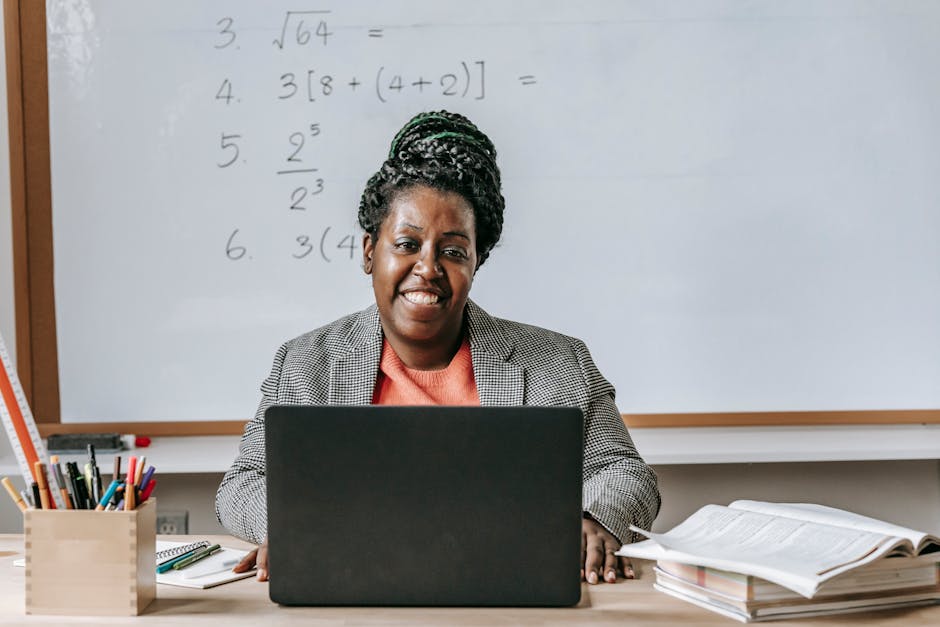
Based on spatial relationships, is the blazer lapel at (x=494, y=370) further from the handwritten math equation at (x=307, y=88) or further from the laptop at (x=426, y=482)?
the handwritten math equation at (x=307, y=88)

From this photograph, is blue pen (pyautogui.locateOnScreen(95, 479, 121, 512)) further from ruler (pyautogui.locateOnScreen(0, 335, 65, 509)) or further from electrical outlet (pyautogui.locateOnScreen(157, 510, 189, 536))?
electrical outlet (pyautogui.locateOnScreen(157, 510, 189, 536))

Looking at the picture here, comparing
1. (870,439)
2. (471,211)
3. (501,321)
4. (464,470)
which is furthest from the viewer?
(870,439)

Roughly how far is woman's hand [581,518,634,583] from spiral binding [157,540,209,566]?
1.73 feet

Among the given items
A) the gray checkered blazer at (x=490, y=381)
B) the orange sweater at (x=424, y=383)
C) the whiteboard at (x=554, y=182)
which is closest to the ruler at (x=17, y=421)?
the gray checkered blazer at (x=490, y=381)

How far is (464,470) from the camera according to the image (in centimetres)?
103

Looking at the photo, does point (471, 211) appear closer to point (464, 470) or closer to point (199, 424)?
point (464, 470)

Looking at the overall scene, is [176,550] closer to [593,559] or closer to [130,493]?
[130,493]

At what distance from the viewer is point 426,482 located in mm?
1025

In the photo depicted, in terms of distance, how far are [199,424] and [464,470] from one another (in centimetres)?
159

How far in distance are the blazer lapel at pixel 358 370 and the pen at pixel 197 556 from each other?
40cm

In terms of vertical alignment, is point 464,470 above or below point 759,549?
above

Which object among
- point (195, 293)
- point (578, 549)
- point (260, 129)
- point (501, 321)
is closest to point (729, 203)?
point (501, 321)

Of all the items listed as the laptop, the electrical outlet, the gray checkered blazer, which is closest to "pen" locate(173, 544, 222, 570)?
the gray checkered blazer

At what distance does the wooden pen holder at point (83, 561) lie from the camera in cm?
104
